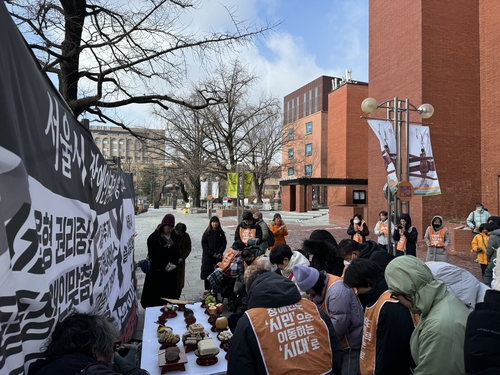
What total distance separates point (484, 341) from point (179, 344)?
2.81m

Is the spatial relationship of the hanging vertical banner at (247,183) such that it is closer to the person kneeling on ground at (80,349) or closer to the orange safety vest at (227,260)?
the orange safety vest at (227,260)

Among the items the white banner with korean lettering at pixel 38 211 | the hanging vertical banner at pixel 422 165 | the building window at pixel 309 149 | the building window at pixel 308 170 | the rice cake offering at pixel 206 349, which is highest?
the building window at pixel 309 149

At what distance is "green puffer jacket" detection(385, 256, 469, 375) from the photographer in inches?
78.7

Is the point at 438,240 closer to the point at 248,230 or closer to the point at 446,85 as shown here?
the point at 248,230

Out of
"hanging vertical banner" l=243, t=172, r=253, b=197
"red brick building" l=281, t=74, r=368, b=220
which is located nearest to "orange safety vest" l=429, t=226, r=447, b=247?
"hanging vertical banner" l=243, t=172, r=253, b=197

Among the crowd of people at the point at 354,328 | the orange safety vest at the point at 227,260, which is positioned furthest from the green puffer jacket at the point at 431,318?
the orange safety vest at the point at 227,260

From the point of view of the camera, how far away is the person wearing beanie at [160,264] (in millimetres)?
5613

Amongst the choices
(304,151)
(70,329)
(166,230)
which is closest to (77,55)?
(166,230)

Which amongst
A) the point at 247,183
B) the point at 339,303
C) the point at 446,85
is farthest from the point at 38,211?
the point at 446,85

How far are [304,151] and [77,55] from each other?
48.7 metres

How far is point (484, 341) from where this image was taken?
165 cm

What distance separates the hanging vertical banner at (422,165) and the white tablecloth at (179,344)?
290 inches

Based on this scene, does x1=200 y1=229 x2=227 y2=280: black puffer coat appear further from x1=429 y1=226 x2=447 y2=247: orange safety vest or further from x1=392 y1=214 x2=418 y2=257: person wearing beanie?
x1=429 y1=226 x2=447 y2=247: orange safety vest

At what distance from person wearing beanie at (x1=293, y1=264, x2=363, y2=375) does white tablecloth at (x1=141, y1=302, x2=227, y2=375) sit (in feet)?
3.55
